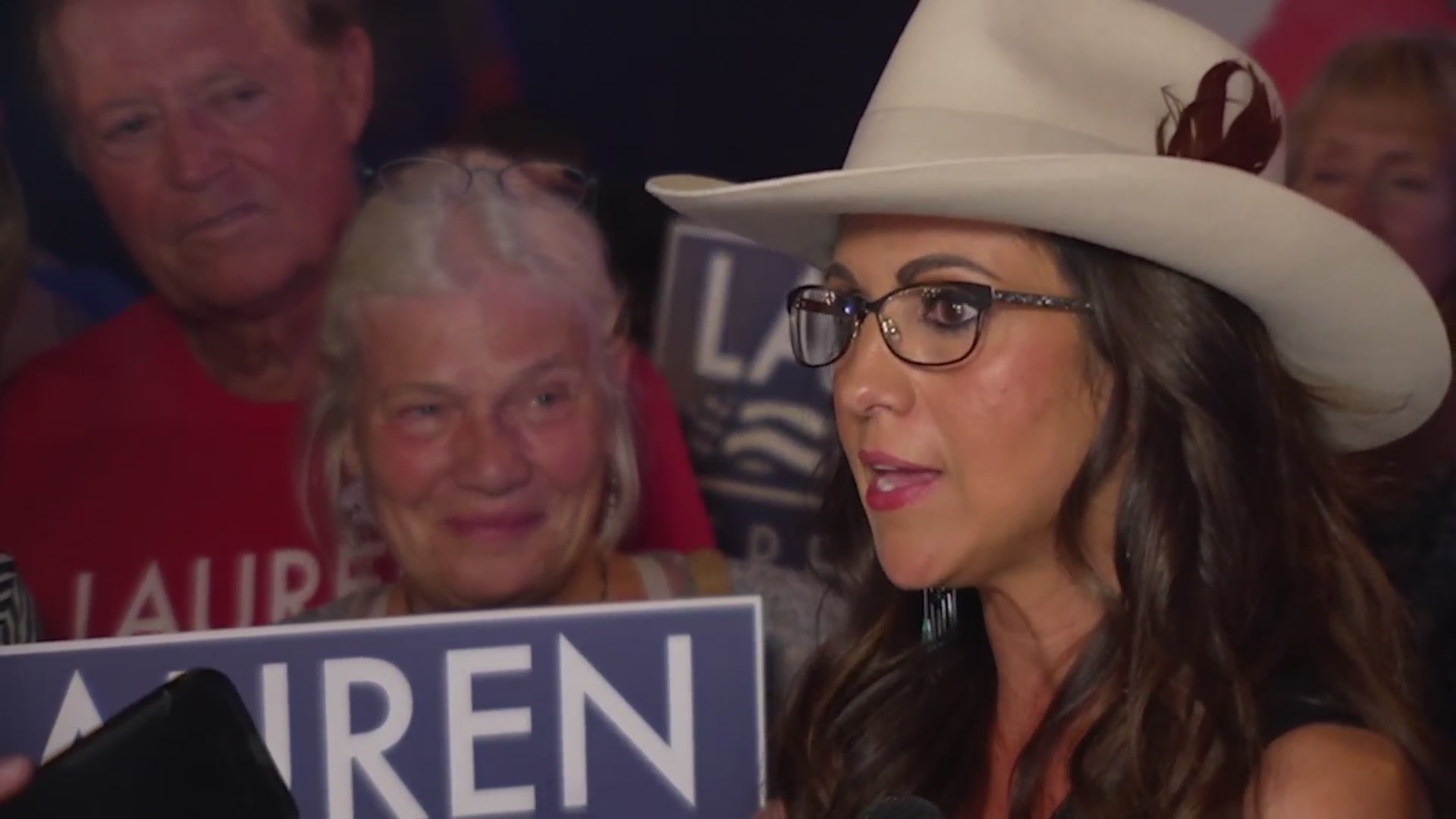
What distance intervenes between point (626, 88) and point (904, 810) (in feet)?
3.90

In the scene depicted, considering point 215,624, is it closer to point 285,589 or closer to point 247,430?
point 285,589

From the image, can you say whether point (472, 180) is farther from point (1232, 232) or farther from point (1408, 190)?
point (1408, 190)

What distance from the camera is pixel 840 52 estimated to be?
2.15 metres

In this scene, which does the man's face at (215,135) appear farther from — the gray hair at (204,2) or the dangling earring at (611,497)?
the dangling earring at (611,497)

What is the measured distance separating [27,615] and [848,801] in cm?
119

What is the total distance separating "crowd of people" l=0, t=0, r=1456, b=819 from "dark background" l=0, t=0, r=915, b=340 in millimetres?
39

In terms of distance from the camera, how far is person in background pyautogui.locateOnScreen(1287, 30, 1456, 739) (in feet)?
6.88

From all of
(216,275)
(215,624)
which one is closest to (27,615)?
(215,624)

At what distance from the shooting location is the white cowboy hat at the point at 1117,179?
45.8 inches

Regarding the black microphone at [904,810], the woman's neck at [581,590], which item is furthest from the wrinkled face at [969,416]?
the woman's neck at [581,590]

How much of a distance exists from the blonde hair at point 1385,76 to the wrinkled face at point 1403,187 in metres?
0.04

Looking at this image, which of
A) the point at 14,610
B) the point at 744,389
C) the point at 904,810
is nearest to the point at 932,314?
the point at 904,810

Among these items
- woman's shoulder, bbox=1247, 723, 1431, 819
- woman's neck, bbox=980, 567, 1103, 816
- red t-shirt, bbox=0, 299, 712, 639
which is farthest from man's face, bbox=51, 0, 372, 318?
woman's shoulder, bbox=1247, 723, 1431, 819

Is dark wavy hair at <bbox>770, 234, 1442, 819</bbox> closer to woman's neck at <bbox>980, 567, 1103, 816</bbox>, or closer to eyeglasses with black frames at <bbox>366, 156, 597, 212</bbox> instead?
woman's neck at <bbox>980, 567, 1103, 816</bbox>
